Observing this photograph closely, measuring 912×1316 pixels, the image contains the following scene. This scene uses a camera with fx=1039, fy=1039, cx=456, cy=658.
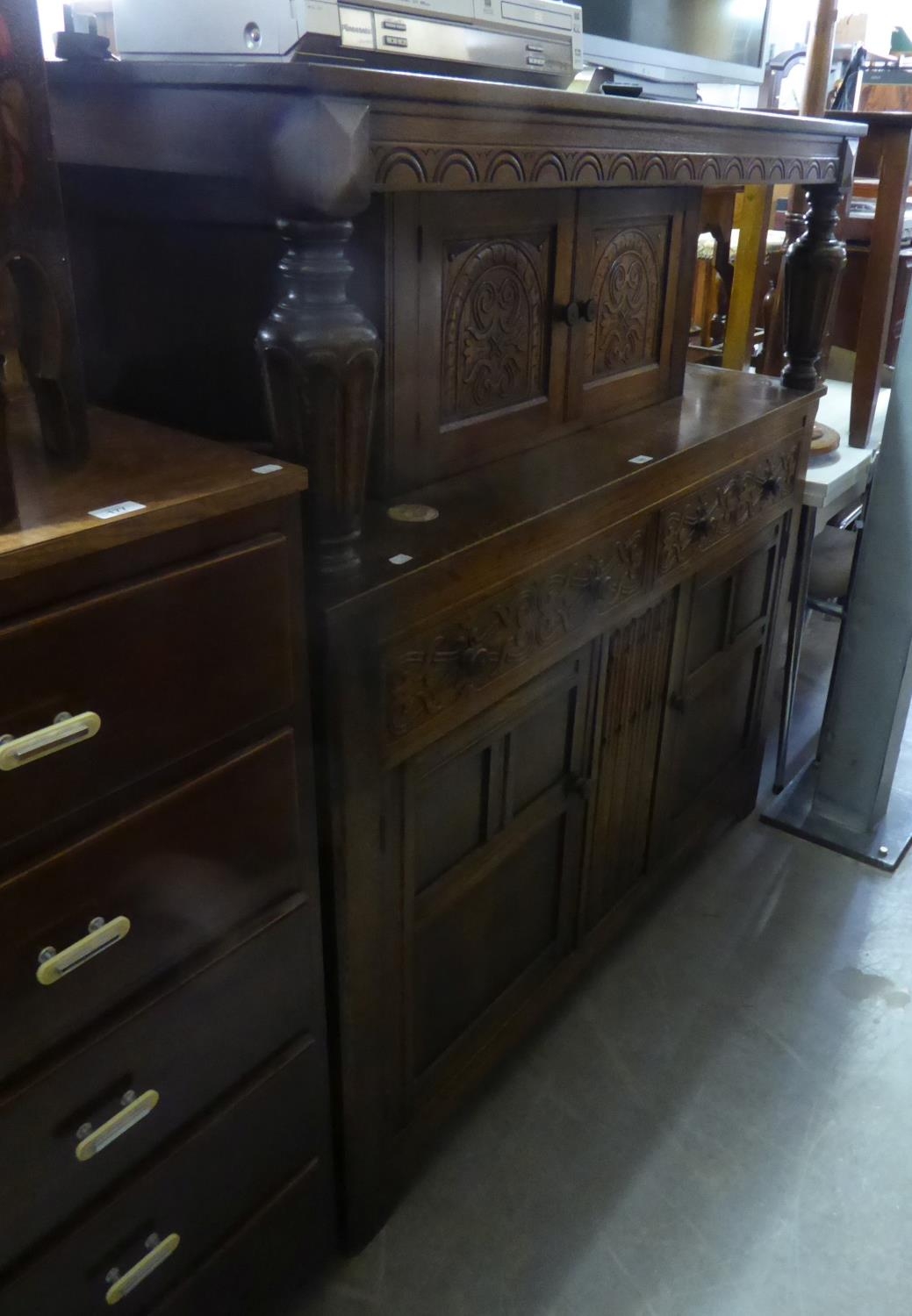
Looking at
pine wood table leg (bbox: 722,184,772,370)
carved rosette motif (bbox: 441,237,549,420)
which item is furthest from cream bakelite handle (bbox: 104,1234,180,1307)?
pine wood table leg (bbox: 722,184,772,370)

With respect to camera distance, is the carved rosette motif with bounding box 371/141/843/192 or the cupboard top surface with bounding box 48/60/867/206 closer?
the cupboard top surface with bounding box 48/60/867/206

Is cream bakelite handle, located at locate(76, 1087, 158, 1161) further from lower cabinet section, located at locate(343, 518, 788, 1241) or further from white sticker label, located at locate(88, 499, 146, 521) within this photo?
white sticker label, located at locate(88, 499, 146, 521)

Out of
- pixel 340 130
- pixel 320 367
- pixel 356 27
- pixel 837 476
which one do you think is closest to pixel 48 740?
pixel 320 367

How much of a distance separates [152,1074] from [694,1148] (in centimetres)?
92

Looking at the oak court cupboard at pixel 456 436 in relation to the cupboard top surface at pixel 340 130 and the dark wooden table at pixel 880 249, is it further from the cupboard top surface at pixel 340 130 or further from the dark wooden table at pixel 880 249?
the dark wooden table at pixel 880 249

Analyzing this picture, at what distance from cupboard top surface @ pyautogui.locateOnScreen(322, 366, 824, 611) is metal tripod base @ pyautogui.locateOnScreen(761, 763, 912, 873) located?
90cm

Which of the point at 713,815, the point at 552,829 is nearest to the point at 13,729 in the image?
the point at 552,829

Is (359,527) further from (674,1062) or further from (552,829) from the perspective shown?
(674,1062)

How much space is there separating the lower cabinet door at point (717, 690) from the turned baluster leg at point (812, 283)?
27 cm

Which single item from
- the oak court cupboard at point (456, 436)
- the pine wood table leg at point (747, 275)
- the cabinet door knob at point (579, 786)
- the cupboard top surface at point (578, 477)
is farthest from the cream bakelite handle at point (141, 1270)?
the pine wood table leg at point (747, 275)

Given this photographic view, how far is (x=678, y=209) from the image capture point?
1.61 m

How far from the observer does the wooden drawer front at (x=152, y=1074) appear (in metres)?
0.85

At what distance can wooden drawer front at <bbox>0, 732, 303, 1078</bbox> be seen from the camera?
79 centimetres

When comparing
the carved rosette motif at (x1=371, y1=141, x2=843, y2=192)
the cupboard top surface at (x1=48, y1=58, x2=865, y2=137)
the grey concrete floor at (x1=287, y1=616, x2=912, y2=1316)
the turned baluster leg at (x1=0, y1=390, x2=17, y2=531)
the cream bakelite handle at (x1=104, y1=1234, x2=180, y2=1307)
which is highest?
the cupboard top surface at (x1=48, y1=58, x2=865, y2=137)
